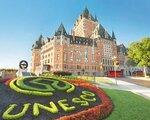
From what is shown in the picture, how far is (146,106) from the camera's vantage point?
68.5 feet

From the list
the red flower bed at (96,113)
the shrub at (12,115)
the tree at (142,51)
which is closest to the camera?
the shrub at (12,115)

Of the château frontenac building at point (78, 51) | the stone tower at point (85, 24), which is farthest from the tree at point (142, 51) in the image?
the stone tower at point (85, 24)

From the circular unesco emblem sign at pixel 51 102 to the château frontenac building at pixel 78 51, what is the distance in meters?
78.8

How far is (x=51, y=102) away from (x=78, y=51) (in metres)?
98.7

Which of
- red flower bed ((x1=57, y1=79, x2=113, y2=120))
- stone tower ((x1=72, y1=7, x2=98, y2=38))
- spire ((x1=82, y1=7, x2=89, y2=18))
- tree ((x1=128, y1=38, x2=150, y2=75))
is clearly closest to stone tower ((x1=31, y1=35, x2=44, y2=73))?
stone tower ((x1=72, y1=7, x2=98, y2=38))

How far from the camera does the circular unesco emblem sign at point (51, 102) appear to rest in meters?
15.6

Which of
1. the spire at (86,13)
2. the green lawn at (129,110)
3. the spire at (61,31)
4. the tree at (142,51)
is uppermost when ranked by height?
the spire at (86,13)

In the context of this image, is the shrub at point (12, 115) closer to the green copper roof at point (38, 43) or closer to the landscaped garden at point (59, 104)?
the landscaped garden at point (59, 104)

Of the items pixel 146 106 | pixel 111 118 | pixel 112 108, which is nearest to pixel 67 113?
pixel 111 118

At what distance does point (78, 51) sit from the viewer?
116m

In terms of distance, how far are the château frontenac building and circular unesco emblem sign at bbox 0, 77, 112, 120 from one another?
78784mm

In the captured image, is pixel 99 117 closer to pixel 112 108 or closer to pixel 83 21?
pixel 112 108

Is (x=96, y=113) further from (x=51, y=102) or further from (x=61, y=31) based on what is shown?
(x=61, y=31)

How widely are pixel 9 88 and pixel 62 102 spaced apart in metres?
4.74
